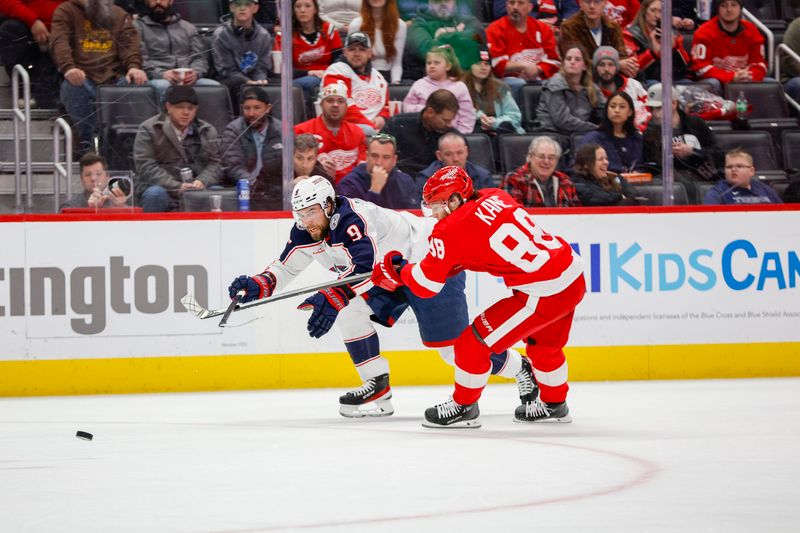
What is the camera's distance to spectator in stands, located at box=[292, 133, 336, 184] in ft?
24.2

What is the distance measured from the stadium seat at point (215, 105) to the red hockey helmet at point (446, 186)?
2.33 m

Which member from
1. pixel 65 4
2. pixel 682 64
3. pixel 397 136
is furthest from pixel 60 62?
pixel 682 64

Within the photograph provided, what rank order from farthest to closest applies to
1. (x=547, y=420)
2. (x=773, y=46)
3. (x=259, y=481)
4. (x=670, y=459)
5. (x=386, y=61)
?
(x=773, y=46), (x=386, y=61), (x=547, y=420), (x=670, y=459), (x=259, y=481)

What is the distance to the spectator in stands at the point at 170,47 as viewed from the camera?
288 inches

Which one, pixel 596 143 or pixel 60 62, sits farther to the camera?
pixel 596 143

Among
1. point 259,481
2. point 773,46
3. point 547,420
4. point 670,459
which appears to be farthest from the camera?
point 773,46

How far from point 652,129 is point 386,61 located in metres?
1.67

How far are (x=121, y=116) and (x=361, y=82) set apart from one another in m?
1.45

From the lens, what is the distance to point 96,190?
7.21 meters

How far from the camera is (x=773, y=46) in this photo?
8.52 m

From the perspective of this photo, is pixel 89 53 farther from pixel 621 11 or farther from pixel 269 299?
pixel 621 11

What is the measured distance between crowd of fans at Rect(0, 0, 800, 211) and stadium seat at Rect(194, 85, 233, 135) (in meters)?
0.04

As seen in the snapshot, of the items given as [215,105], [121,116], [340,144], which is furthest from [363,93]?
[121,116]

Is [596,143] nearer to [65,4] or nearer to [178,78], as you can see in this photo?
[178,78]
